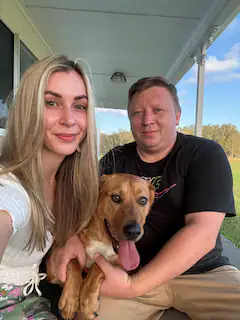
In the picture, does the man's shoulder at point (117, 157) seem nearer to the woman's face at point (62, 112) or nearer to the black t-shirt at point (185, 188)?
the black t-shirt at point (185, 188)

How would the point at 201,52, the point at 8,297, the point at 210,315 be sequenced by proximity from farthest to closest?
1. the point at 201,52
2. the point at 210,315
3. the point at 8,297

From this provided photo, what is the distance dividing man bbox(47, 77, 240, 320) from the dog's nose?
0.14 meters

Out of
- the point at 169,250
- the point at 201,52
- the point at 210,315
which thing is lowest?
the point at 210,315

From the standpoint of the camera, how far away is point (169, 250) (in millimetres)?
1296

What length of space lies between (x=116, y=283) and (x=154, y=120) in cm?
98

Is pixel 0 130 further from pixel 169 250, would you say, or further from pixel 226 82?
pixel 226 82

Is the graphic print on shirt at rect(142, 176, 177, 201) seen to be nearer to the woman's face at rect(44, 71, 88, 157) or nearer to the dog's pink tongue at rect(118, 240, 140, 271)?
the dog's pink tongue at rect(118, 240, 140, 271)

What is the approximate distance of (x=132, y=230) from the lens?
143 centimetres

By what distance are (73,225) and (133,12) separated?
254cm

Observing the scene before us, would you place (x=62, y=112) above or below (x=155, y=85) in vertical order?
below

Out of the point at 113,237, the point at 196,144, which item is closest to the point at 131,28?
the point at 196,144

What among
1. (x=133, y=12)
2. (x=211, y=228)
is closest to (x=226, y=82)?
(x=133, y=12)

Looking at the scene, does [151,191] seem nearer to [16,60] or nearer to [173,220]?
[173,220]

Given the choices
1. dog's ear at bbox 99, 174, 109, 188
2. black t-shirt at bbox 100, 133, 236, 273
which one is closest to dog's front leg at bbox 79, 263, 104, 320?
black t-shirt at bbox 100, 133, 236, 273
